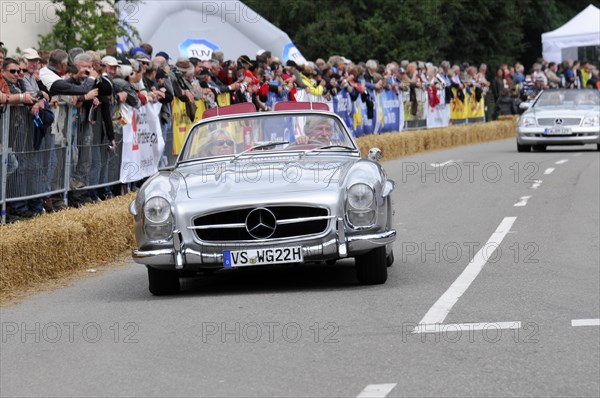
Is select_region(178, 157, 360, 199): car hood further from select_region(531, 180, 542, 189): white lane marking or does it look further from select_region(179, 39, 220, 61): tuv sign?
select_region(179, 39, 220, 61): tuv sign

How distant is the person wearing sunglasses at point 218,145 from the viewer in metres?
11.2

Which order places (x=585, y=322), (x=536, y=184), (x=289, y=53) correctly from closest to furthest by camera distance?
(x=585, y=322) < (x=536, y=184) < (x=289, y=53)

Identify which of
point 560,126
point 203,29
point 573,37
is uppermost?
point 203,29

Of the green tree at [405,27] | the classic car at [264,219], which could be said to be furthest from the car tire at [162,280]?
the green tree at [405,27]

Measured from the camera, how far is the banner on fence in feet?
54.3

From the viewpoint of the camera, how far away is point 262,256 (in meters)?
9.54

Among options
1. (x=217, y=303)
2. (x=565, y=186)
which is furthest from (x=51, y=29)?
(x=217, y=303)

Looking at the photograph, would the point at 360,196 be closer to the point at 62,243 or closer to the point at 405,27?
the point at 62,243

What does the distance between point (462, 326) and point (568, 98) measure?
22351 mm

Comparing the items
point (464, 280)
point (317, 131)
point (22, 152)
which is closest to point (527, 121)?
point (22, 152)

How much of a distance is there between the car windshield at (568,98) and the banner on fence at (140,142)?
14.0 m

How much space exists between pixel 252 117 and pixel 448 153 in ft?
65.2

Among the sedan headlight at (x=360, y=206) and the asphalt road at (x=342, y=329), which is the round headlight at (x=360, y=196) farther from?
the asphalt road at (x=342, y=329)

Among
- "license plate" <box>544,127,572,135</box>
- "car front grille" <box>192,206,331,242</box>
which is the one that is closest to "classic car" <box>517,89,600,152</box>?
"license plate" <box>544,127,572,135</box>
